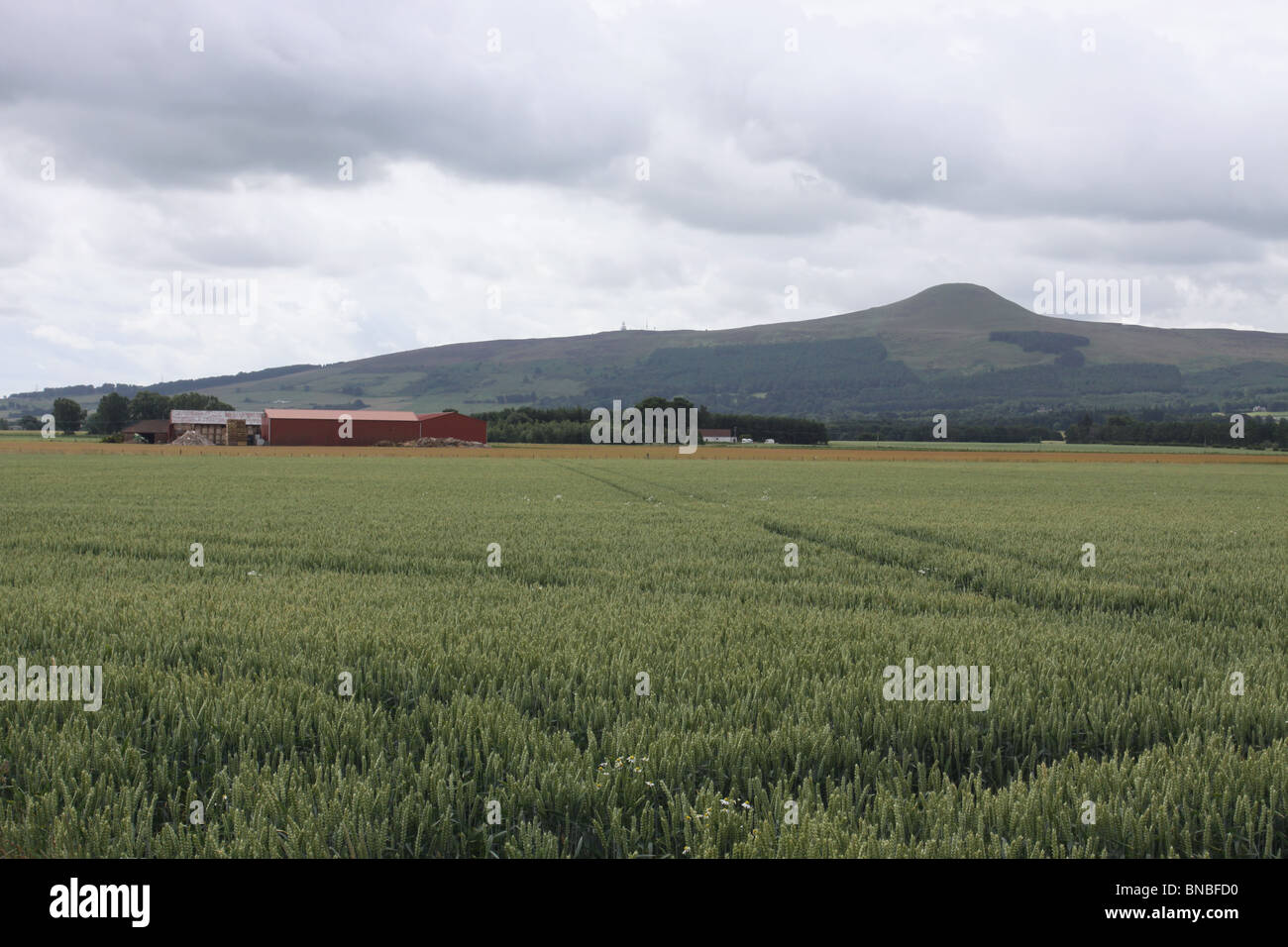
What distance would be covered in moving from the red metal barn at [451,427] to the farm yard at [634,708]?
10182cm

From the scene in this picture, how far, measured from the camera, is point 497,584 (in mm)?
10500

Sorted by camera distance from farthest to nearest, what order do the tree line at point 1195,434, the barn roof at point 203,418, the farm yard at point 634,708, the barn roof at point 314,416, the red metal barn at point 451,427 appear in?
1. the tree line at point 1195,434
2. the barn roof at point 203,418
3. the red metal barn at point 451,427
4. the barn roof at point 314,416
5. the farm yard at point 634,708

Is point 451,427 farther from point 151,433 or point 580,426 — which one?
point 151,433

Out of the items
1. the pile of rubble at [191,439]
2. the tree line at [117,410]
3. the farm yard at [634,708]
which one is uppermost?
the tree line at [117,410]

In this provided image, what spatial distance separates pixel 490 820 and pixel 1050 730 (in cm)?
339

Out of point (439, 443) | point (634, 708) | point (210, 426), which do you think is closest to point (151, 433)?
point (210, 426)

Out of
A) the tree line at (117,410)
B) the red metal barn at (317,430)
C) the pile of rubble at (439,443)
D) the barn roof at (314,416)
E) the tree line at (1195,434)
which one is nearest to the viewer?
the red metal barn at (317,430)

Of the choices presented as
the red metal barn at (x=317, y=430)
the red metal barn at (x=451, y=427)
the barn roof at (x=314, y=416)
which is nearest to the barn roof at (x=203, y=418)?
the barn roof at (x=314, y=416)

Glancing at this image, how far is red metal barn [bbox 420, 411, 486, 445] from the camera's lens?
11350 cm

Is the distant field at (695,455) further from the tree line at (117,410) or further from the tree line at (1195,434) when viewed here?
the tree line at (117,410)

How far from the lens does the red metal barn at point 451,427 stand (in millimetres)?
113500

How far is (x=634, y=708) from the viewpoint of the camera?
5.17 meters
